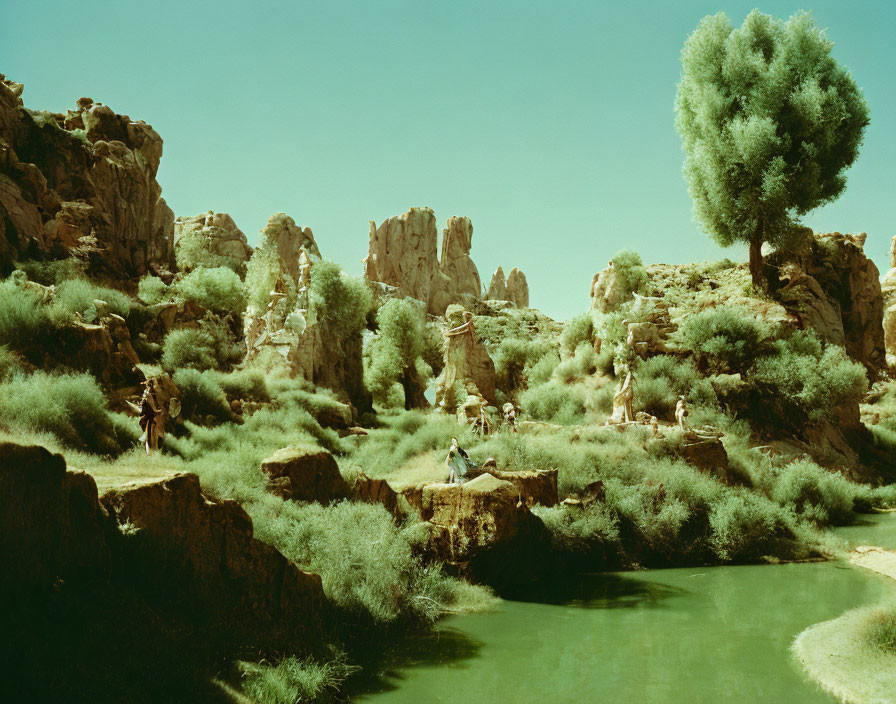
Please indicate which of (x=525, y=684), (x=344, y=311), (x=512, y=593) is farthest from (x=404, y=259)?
(x=525, y=684)

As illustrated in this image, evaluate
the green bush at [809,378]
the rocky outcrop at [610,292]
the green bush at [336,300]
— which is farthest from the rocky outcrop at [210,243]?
the green bush at [809,378]

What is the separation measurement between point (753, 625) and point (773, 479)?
31.2ft

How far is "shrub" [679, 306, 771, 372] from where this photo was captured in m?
24.3

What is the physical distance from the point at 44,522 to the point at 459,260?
5701cm

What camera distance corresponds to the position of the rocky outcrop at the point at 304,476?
38.9 ft

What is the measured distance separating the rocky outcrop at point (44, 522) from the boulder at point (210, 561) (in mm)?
471

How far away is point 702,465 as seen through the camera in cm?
1834

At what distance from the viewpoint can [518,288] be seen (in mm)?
73562

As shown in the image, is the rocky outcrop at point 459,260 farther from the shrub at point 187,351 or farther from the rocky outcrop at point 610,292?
the shrub at point 187,351

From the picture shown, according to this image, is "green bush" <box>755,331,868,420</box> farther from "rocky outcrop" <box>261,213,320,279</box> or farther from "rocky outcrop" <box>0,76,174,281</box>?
"rocky outcrop" <box>261,213,320,279</box>

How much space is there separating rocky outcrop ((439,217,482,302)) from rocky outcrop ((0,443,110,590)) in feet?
174

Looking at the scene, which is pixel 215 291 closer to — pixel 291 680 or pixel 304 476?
pixel 304 476

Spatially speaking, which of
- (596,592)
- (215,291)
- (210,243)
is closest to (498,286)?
(210,243)

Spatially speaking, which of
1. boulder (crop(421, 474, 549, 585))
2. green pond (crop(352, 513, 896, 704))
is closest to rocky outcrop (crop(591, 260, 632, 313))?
green pond (crop(352, 513, 896, 704))
